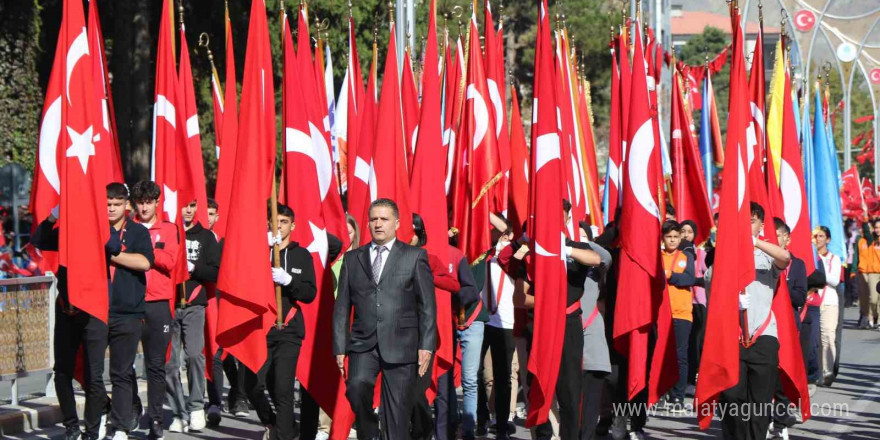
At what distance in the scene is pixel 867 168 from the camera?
255ft

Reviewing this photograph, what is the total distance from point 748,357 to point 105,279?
4406 mm

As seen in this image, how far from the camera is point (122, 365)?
10.1 meters

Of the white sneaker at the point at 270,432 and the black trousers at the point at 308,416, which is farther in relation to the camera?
the black trousers at the point at 308,416

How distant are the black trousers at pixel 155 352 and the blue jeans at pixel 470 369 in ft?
7.82

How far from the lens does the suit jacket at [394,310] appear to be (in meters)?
8.84

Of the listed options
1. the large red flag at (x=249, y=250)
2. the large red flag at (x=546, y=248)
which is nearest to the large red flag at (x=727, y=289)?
the large red flag at (x=546, y=248)

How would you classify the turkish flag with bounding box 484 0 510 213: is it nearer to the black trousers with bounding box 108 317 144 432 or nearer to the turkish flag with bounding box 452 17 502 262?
the turkish flag with bounding box 452 17 502 262

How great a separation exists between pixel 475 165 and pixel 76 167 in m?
4.13

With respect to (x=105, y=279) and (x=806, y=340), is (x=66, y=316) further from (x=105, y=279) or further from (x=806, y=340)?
(x=806, y=340)

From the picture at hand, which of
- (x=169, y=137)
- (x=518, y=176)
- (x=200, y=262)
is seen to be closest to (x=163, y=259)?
(x=200, y=262)

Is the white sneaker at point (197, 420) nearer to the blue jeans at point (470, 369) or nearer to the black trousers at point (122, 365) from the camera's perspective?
the black trousers at point (122, 365)

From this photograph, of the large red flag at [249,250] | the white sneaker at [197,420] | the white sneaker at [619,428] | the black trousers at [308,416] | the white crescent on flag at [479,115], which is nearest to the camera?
the large red flag at [249,250]

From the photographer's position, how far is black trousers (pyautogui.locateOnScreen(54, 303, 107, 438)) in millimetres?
9852

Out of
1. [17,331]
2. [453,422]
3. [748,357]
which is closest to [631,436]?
[453,422]
